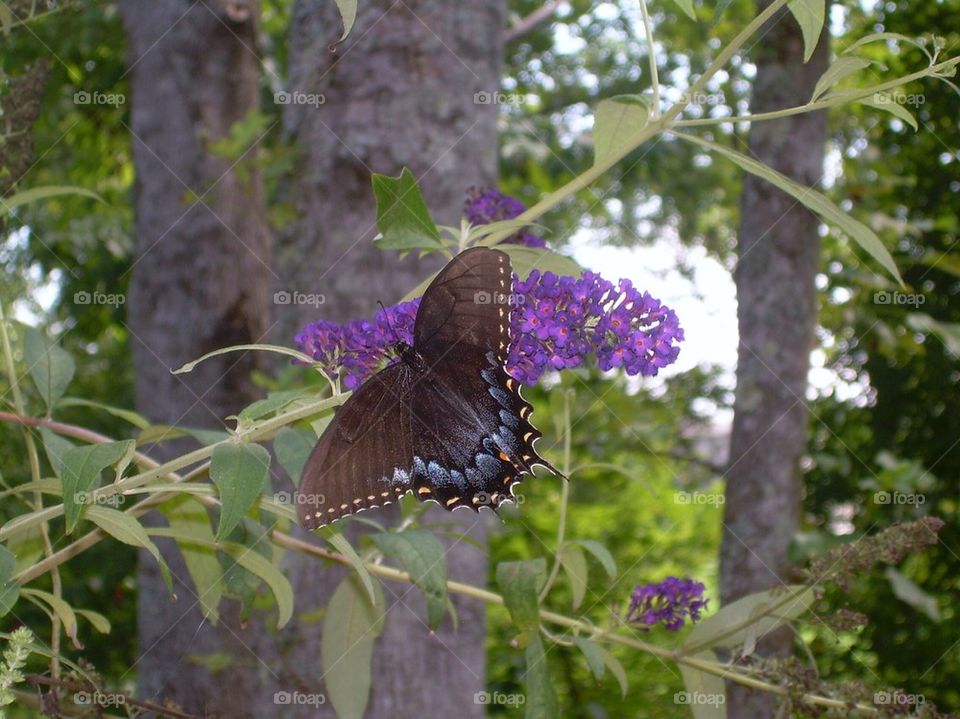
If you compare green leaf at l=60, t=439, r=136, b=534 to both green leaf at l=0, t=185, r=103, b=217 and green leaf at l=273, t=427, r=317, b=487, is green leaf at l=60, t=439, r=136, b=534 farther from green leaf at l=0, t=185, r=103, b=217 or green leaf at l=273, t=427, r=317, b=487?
green leaf at l=0, t=185, r=103, b=217

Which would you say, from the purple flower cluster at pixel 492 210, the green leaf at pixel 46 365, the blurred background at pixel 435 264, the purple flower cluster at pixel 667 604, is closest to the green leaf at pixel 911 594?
the blurred background at pixel 435 264

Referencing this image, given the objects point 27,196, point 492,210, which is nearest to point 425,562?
point 492,210

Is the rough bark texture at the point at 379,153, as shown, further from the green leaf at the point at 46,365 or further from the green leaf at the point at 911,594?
the green leaf at the point at 911,594

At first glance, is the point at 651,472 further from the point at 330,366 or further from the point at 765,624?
the point at 330,366

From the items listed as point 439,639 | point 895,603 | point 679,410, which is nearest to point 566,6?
point 679,410

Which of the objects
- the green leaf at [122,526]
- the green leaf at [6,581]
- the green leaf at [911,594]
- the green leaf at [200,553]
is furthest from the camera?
the green leaf at [911,594]

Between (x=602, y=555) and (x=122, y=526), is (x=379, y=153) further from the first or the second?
(x=122, y=526)
